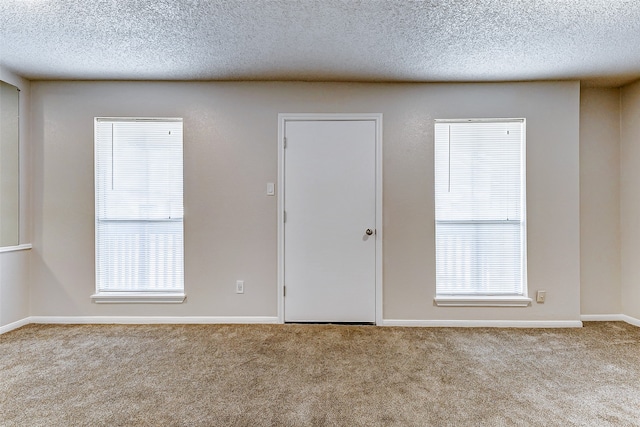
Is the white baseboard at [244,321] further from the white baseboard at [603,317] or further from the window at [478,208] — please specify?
the window at [478,208]

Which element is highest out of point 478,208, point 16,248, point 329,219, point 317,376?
point 478,208

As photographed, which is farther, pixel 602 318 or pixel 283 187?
pixel 602 318

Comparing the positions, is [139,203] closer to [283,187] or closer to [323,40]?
[283,187]

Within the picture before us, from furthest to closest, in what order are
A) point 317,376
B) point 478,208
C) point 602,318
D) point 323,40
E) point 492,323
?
point 602,318 < point 478,208 < point 492,323 < point 323,40 < point 317,376

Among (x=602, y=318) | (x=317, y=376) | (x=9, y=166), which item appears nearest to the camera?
(x=317, y=376)

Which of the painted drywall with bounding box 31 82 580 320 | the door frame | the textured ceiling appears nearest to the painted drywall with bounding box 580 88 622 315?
the textured ceiling

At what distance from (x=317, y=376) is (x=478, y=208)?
7.43ft

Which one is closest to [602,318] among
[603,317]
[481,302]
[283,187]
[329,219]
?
[603,317]

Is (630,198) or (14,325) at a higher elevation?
(630,198)

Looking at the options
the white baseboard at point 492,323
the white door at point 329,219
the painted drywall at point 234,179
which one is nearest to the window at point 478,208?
the painted drywall at point 234,179

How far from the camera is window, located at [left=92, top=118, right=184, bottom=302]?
345 centimetres

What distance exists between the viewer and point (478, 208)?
3.45m

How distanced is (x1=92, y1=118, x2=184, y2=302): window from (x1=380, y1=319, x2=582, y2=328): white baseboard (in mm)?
2284

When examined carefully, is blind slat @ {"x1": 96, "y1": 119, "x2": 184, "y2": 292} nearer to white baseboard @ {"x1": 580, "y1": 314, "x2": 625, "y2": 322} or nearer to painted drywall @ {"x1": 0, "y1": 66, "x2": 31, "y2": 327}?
painted drywall @ {"x1": 0, "y1": 66, "x2": 31, "y2": 327}
